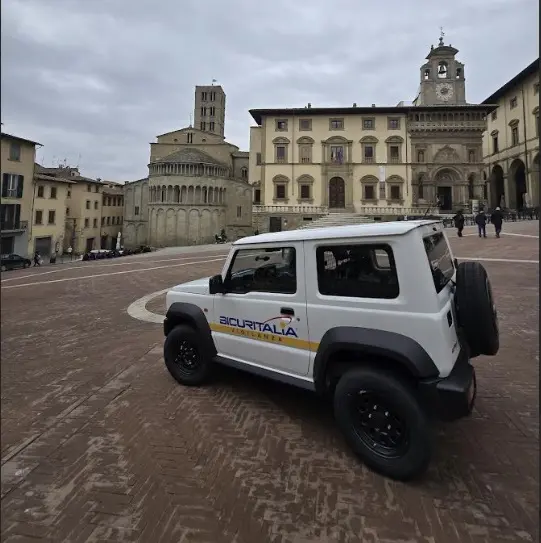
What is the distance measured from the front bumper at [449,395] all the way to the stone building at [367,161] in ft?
154

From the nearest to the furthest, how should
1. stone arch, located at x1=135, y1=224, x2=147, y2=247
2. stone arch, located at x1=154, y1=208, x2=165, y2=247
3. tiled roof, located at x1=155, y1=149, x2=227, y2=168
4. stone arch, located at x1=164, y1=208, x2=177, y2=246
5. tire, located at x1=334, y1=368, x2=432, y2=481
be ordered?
tire, located at x1=334, y1=368, x2=432, y2=481, tiled roof, located at x1=155, y1=149, x2=227, y2=168, stone arch, located at x1=164, y1=208, x2=177, y2=246, stone arch, located at x1=154, y1=208, x2=165, y2=247, stone arch, located at x1=135, y1=224, x2=147, y2=247

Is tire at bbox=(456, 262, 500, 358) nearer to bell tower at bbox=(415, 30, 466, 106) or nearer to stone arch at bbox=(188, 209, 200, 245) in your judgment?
stone arch at bbox=(188, 209, 200, 245)

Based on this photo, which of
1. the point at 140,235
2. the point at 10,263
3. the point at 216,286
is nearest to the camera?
the point at 10,263

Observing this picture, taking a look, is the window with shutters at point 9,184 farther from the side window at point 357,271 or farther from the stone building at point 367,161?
the stone building at point 367,161

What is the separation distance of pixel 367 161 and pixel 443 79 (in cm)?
2247

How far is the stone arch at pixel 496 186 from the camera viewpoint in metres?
55.0

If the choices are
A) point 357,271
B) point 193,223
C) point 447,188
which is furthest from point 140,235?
point 357,271

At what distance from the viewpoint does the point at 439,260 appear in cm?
369

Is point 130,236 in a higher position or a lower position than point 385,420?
higher

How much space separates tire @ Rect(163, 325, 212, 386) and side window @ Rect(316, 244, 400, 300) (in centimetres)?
235

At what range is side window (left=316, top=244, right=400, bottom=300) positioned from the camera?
3320mm

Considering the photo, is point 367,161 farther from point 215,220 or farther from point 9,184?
point 9,184

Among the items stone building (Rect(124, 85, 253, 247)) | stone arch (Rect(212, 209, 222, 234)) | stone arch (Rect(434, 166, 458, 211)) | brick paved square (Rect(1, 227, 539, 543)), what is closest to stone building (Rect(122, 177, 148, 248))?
stone building (Rect(124, 85, 253, 247))

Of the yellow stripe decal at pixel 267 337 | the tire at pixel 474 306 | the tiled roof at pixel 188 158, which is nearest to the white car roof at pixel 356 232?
the tire at pixel 474 306
